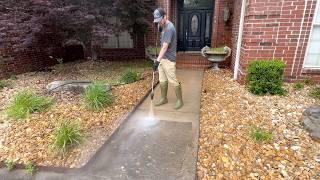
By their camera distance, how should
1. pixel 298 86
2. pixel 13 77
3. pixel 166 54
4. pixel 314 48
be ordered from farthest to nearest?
pixel 13 77
pixel 314 48
pixel 298 86
pixel 166 54

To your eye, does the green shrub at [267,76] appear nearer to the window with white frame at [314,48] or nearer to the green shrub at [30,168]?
the window with white frame at [314,48]

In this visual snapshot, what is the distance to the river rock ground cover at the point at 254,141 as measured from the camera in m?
2.50

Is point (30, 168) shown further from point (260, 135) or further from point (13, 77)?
point (13, 77)

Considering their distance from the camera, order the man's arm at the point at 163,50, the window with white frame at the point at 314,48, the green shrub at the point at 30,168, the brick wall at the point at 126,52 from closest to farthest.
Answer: the green shrub at the point at 30,168
the man's arm at the point at 163,50
the window with white frame at the point at 314,48
the brick wall at the point at 126,52

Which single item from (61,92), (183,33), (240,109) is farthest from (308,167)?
(183,33)

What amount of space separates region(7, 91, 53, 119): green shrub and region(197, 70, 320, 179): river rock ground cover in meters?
3.00

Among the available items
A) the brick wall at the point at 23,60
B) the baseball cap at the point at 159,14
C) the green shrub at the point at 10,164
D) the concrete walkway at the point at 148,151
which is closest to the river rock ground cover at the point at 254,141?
the concrete walkway at the point at 148,151

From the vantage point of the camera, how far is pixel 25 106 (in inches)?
157

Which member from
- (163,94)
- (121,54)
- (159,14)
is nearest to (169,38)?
(159,14)

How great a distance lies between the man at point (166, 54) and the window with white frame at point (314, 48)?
3017 millimetres

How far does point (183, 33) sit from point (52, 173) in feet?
26.0

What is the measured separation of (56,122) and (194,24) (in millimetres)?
7189

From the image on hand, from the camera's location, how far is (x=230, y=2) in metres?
7.54

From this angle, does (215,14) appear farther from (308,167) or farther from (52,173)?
(52,173)
